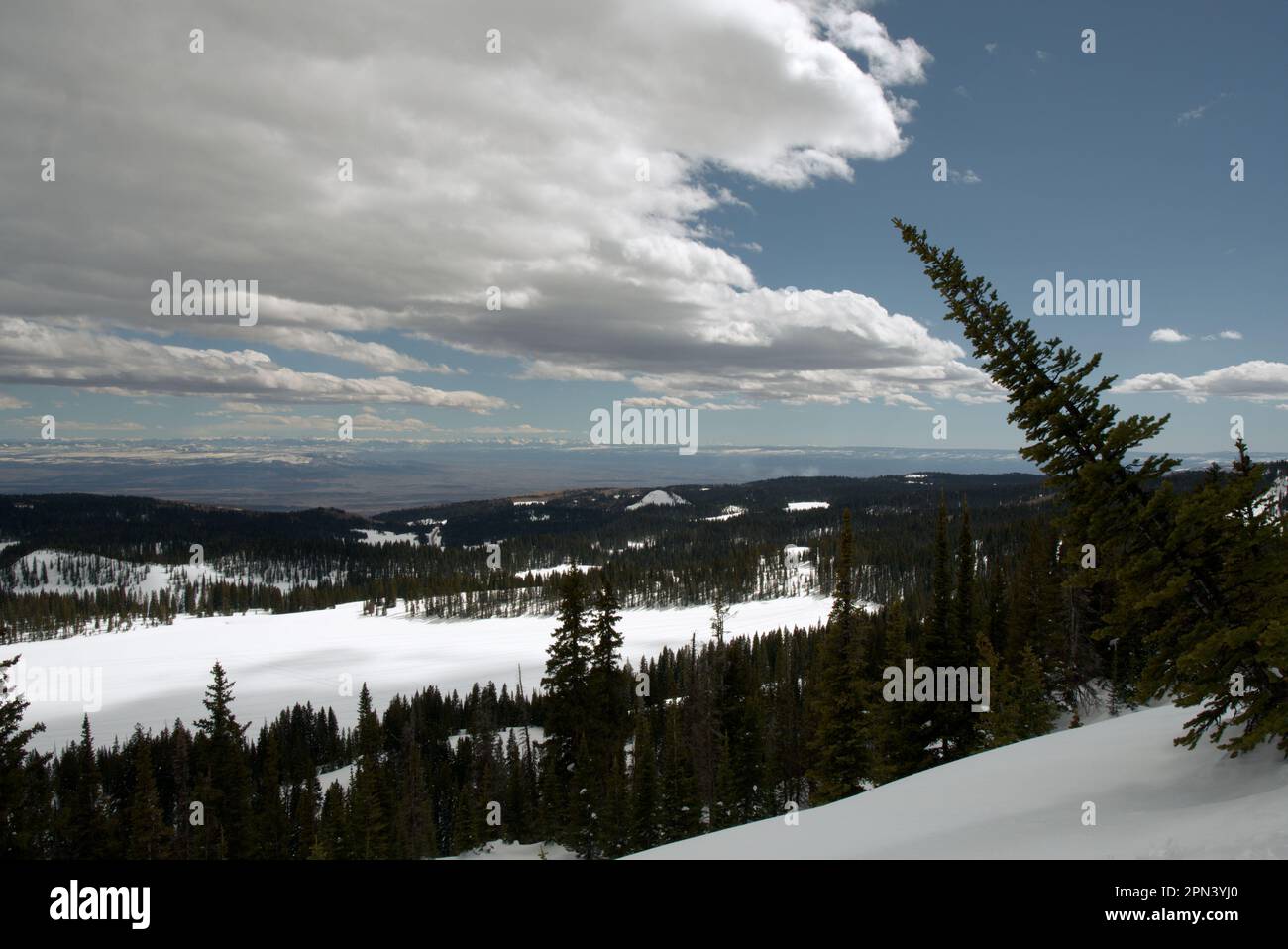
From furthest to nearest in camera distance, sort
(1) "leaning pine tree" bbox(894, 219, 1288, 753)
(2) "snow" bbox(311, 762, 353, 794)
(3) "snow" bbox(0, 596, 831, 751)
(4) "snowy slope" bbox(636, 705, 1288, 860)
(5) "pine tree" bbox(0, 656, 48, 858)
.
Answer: (3) "snow" bbox(0, 596, 831, 751) < (2) "snow" bbox(311, 762, 353, 794) < (5) "pine tree" bbox(0, 656, 48, 858) < (1) "leaning pine tree" bbox(894, 219, 1288, 753) < (4) "snowy slope" bbox(636, 705, 1288, 860)

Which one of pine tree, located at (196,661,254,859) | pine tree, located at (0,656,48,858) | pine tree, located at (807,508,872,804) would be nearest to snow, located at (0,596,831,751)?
pine tree, located at (196,661,254,859)

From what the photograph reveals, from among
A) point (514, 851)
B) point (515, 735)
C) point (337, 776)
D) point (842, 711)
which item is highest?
point (842, 711)

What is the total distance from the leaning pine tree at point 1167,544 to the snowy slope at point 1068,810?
0.78 m

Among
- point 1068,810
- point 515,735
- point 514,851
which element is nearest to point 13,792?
point 1068,810

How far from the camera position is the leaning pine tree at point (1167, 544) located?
27.9ft

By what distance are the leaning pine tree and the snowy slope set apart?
78 centimetres

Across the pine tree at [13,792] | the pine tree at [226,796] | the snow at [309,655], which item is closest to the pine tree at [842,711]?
the pine tree at [13,792]

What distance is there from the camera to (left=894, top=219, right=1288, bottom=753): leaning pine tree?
27.9ft

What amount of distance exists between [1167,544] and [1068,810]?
445 centimetres

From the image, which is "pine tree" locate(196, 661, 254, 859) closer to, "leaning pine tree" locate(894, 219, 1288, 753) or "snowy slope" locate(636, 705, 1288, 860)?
"snowy slope" locate(636, 705, 1288, 860)

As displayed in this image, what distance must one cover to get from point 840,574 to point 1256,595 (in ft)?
63.7

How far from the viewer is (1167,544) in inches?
367

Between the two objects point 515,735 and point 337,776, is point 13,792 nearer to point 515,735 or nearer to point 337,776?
point 337,776
